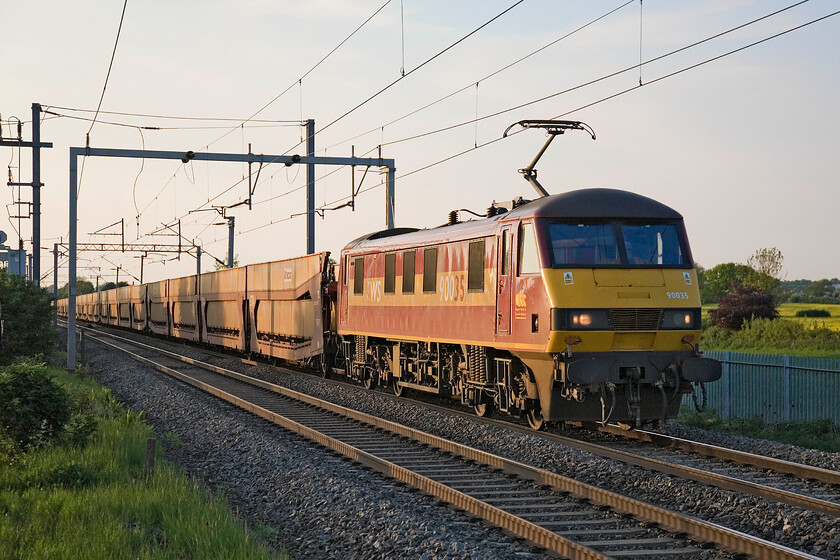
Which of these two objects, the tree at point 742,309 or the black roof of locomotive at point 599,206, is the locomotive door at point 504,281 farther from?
the tree at point 742,309

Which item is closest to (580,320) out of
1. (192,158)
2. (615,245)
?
(615,245)

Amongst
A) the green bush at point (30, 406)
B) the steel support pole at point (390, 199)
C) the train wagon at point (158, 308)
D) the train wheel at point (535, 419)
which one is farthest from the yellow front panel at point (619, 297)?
the train wagon at point (158, 308)

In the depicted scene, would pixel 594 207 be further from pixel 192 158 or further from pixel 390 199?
pixel 192 158

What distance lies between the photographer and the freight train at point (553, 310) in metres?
13.0

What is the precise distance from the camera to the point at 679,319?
524 inches

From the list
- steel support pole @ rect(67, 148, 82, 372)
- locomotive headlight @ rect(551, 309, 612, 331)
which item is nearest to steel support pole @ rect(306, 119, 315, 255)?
steel support pole @ rect(67, 148, 82, 372)

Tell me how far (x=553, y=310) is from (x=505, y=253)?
1854mm

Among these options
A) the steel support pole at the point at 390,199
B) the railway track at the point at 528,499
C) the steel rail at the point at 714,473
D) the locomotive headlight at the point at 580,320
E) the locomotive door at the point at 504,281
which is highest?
the steel support pole at the point at 390,199

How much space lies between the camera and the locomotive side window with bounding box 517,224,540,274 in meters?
13.4

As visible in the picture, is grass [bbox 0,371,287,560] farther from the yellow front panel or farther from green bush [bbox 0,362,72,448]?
the yellow front panel

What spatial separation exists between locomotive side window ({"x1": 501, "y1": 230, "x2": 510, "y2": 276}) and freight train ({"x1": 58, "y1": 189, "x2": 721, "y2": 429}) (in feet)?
0.10

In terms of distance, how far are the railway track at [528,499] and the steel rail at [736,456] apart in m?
2.79

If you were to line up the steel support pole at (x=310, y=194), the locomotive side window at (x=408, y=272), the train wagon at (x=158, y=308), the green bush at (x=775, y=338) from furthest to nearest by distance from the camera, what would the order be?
the train wagon at (x=158, y=308), the green bush at (x=775, y=338), the steel support pole at (x=310, y=194), the locomotive side window at (x=408, y=272)

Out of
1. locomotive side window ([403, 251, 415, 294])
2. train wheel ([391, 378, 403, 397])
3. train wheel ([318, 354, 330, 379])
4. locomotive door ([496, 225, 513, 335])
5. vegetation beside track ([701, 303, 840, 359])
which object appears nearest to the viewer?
locomotive door ([496, 225, 513, 335])
